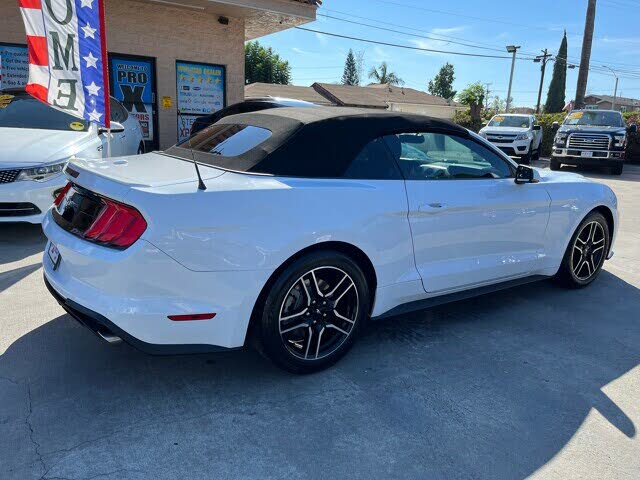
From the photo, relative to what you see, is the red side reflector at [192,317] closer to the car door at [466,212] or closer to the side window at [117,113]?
the car door at [466,212]

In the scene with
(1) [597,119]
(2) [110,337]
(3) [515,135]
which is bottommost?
(2) [110,337]

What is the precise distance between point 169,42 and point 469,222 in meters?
9.65

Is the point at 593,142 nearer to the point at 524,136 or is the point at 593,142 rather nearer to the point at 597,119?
the point at 597,119

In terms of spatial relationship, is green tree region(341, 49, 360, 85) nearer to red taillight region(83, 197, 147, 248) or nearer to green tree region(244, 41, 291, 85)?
green tree region(244, 41, 291, 85)

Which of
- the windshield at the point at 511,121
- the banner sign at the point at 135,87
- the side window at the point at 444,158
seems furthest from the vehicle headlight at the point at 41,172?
the windshield at the point at 511,121

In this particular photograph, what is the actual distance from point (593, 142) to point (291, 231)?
14785mm

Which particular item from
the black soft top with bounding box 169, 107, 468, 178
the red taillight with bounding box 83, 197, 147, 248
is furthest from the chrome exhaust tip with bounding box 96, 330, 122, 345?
the black soft top with bounding box 169, 107, 468, 178

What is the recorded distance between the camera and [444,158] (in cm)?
377

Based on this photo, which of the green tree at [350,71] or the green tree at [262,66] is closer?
the green tree at [262,66]

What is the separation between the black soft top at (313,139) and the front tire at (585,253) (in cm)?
200

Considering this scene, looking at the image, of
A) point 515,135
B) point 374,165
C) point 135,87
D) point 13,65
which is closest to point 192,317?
point 374,165

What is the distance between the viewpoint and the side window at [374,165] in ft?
10.3

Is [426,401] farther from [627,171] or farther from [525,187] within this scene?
[627,171]

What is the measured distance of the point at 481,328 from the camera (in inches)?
151
